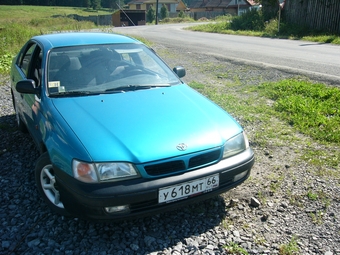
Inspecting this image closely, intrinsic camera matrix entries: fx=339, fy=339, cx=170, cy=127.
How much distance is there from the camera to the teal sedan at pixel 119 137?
8.65 ft

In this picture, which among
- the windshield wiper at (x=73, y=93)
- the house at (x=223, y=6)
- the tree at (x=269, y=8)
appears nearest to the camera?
the windshield wiper at (x=73, y=93)

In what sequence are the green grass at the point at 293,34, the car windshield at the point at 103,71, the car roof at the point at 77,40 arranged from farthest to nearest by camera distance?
1. the green grass at the point at 293,34
2. the car roof at the point at 77,40
3. the car windshield at the point at 103,71

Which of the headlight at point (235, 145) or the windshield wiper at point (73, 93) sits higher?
the windshield wiper at point (73, 93)

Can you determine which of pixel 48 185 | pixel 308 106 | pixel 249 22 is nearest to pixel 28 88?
pixel 48 185

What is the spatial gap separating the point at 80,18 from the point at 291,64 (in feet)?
166

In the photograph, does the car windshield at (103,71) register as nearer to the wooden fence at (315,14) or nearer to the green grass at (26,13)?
the wooden fence at (315,14)

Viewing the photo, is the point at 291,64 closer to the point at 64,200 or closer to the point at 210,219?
the point at 210,219

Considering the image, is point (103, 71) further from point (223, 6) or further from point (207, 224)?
point (223, 6)

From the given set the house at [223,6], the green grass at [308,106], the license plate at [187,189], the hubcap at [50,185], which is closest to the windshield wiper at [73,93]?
the hubcap at [50,185]

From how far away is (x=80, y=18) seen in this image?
54.5m

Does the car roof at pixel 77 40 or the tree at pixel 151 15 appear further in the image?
the tree at pixel 151 15

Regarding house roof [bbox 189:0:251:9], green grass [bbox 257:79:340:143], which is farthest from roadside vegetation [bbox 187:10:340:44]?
house roof [bbox 189:0:251:9]

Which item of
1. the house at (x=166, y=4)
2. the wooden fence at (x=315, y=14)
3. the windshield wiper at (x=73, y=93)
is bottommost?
the windshield wiper at (x=73, y=93)

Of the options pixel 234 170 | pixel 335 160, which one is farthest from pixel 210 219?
pixel 335 160
